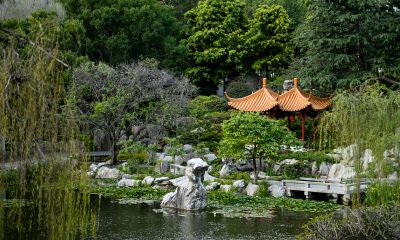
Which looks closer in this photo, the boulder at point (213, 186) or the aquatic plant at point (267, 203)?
Answer: the aquatic plant at point (267, 203)

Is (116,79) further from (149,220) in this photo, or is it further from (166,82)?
(149,220)

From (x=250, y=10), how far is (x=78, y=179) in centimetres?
2640

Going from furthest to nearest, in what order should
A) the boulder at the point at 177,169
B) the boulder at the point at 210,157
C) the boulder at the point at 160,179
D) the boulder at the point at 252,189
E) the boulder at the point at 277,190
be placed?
1. the boulder at the point at 210,157
2. the boulder at the point at 177,169
3. the boulder at the point at 160,179
4. the boulder at the point at 252,189
5. the boulder at the point at 277,190

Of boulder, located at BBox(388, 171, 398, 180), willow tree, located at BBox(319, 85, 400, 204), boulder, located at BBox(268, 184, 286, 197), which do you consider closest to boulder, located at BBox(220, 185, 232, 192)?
boulder, located at BBox(268, 184, 286, 197)

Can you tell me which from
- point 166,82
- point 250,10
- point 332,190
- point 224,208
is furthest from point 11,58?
point 250,10

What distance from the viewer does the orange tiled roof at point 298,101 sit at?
20.8 meters

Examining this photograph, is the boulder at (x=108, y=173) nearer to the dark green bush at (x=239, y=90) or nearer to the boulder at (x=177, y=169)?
the boulder at (x=177, y=169)

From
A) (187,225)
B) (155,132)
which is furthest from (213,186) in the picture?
(155,132)

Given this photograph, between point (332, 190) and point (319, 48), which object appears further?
point (319, 48)

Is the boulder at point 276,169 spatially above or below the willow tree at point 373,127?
below

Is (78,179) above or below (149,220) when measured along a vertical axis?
above

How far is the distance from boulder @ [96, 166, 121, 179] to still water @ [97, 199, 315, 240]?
430 centimetres

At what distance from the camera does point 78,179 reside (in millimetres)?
6676

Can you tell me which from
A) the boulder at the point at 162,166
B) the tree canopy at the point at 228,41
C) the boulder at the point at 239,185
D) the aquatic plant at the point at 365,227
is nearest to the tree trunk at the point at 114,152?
the boulder at the point at 162,166
